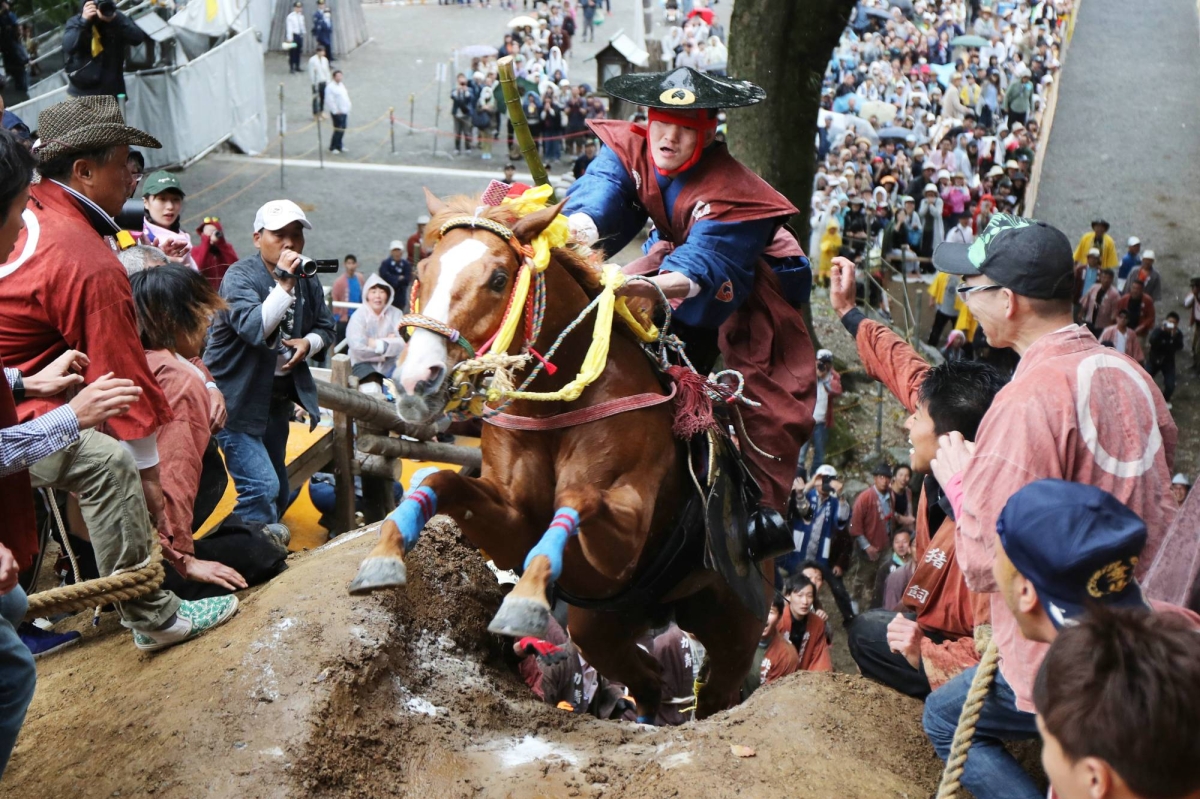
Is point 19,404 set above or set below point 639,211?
below

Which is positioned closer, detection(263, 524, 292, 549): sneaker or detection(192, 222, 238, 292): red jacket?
detection(263, 524, 292, 549): sneaker

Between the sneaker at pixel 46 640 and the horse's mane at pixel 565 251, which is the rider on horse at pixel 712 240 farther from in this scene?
the sneaker at pixel 46 640

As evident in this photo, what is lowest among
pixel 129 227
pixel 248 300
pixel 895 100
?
pixel 895 100

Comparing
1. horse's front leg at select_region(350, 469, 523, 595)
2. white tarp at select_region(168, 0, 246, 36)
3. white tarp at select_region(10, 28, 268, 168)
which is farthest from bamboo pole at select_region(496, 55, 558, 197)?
white tarp at select_region(168, 0, 246, 36)

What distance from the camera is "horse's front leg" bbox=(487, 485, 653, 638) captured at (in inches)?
147

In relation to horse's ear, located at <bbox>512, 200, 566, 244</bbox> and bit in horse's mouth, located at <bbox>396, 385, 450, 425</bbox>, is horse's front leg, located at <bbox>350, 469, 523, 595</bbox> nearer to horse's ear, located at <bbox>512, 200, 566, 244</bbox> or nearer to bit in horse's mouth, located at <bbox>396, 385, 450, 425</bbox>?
bit in horse's mouth, located at <bbox>396, 385, 450, 425</bbox>

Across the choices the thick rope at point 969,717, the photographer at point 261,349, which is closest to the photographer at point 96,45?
the photographer at point 261,349

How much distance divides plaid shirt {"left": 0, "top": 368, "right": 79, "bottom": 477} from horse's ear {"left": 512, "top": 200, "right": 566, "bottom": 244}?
5.46ft

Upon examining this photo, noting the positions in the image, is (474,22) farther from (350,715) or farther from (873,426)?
(350,715)

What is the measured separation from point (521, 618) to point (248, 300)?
10.4ft

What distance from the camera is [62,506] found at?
5168mm

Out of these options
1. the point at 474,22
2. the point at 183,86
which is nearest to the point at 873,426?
the point at 183,86

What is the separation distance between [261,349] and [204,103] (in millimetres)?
17634

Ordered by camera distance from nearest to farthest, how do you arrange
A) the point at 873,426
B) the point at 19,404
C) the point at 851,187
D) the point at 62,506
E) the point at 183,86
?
the point at 19,404 → the point at 62,506 → the point at 873,426 → the point at 851,187 → the point at 183,86
